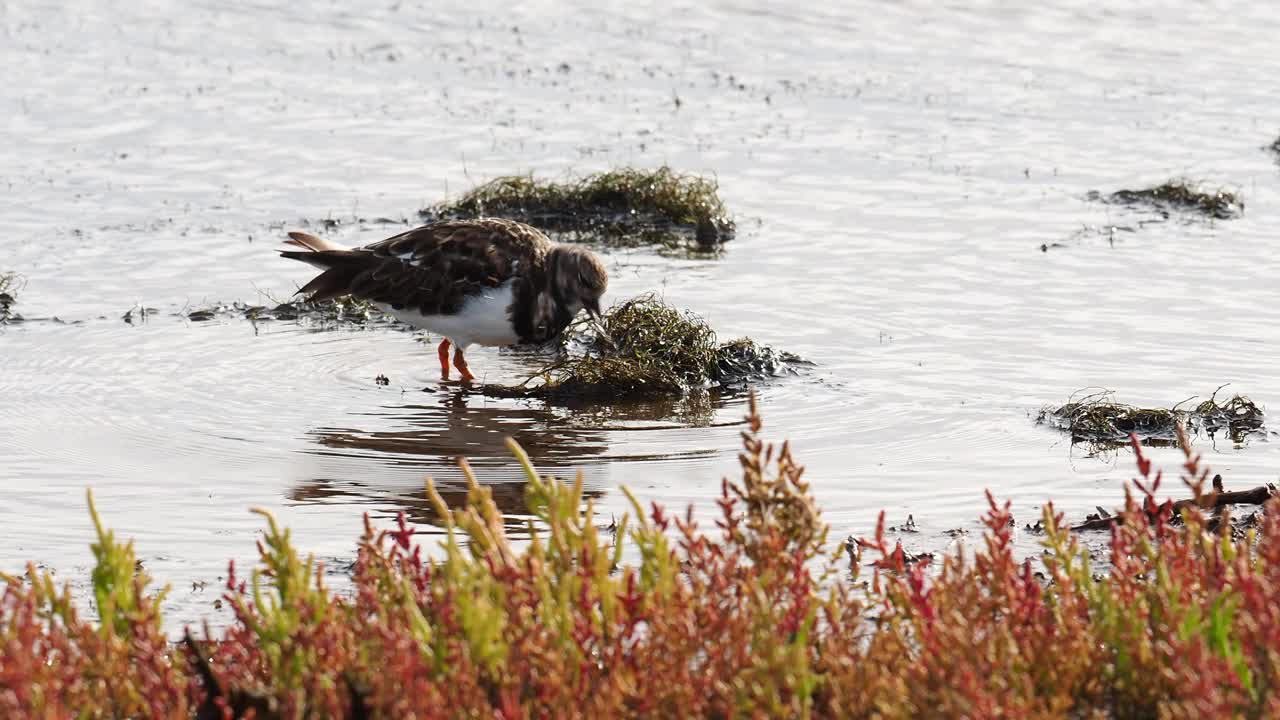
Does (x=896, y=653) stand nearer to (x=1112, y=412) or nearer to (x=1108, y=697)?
(x=1108, y=697)

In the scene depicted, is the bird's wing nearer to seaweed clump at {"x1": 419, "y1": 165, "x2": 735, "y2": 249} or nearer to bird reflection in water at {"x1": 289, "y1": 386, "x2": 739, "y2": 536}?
bird reflection in water at {"x1": 289, "y1": 386, "x2": 739, "y2": 536}

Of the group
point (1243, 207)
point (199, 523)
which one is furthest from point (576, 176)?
point (199, 523)

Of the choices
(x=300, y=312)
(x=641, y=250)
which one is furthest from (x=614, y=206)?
(x=300, y=312)

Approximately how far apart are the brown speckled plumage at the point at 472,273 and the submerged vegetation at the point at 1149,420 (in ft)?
10.1

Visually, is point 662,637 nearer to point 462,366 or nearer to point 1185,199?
point 462,366

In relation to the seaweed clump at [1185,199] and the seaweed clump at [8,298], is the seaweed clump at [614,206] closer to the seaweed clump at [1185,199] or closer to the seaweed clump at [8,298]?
the seaweed clump at [8,298]

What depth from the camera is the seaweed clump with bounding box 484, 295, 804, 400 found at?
10.1 m

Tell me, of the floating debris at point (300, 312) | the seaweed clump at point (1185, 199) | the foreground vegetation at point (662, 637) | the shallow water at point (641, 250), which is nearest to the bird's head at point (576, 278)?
the shallow water at point (641, 250)

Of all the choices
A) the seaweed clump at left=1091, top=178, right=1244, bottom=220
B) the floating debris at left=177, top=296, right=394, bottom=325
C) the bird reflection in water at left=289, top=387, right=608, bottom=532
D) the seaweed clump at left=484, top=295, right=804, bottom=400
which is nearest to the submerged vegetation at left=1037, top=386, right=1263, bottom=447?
the seaweed clump at left=484, top=295, right=804, bottom=400

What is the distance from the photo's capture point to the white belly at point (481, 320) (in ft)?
34.0

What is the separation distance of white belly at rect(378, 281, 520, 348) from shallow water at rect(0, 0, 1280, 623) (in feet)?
1.28

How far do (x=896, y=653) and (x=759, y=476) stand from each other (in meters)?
0.67

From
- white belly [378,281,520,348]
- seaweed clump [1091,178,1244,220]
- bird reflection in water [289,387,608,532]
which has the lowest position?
bird reflection in water [289,387,608,532]

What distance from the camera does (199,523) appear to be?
25.3ft
